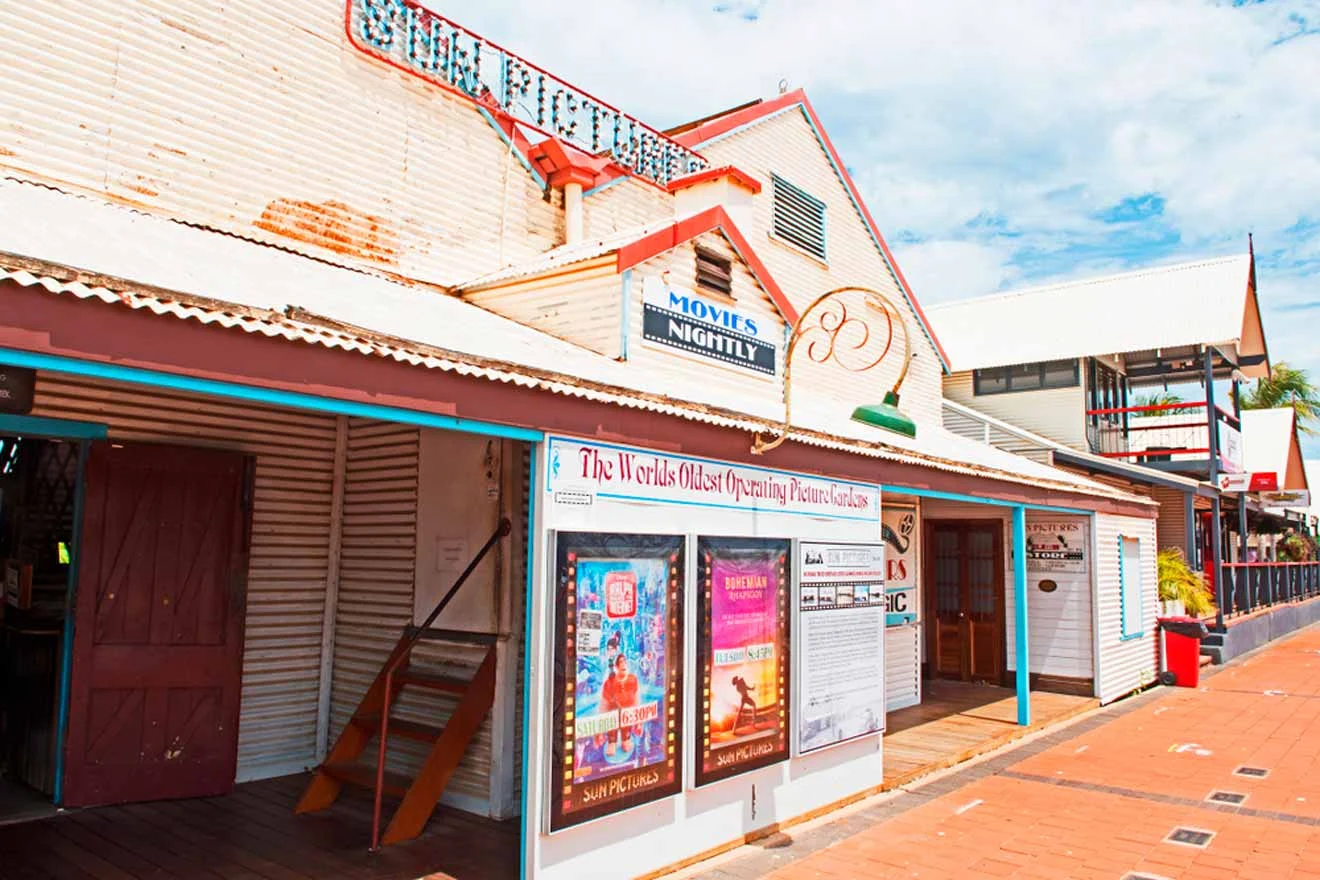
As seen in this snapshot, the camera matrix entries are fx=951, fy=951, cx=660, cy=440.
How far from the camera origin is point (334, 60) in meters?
8.08

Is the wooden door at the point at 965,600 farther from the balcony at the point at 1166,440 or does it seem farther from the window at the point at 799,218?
the balcony at the point at 1166,440

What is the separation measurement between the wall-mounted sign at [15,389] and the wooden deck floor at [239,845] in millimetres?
2940

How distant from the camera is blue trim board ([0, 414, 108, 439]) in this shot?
618cm

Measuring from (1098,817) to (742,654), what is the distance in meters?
3.24

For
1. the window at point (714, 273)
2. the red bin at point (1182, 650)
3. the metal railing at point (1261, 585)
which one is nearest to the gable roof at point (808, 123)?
the window at point (714, 273)

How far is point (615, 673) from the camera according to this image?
5.61 m

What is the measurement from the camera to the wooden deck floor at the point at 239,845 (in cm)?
554

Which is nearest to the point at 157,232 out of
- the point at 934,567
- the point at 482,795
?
the point at 482,795

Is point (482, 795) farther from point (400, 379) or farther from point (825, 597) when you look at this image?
point (400, 379)

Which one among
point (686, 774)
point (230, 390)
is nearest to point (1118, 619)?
point (686, 774)

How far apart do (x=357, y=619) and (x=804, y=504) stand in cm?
380

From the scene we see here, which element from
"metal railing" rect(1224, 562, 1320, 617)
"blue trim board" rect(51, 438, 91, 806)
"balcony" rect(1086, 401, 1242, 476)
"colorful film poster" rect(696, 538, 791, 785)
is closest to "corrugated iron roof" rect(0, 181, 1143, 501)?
"colorful film poster" rect(696, 538, 791, 785)

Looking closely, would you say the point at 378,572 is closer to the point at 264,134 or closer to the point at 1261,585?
the point at 264,134

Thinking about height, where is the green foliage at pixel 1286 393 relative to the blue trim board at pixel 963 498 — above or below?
above
